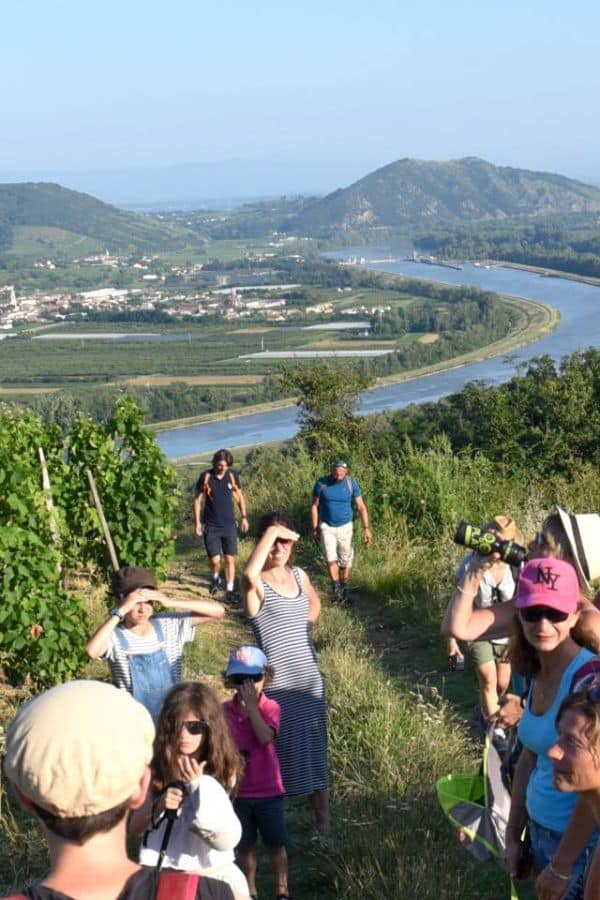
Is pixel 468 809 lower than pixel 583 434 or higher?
higher

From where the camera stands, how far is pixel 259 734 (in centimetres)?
417

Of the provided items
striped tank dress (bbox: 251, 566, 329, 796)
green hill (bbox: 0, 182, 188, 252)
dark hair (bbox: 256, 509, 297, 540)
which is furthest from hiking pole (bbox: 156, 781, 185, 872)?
green hill (bbox: 0, 182, 188, 252)

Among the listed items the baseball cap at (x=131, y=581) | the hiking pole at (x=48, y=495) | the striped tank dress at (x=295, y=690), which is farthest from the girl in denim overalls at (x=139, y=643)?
the hiking pole at (x=48, y=495)

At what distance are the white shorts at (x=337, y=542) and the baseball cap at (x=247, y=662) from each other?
488 cm

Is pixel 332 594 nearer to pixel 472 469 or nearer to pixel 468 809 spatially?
pixel 472 469

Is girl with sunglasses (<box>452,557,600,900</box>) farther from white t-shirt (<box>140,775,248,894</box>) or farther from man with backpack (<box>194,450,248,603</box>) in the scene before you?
man with backpack (<box>194,450,248,603</box>)

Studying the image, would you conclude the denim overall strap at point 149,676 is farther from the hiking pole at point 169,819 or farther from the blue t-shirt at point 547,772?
the blue t-shirt at point 547,772

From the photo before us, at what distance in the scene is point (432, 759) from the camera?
201 inches

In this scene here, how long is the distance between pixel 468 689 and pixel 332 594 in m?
2.77

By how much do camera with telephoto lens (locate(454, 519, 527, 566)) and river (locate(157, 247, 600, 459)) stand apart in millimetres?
16705

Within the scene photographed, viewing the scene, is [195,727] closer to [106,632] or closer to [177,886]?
[106,632]

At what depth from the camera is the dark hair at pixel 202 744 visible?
3.41 meters

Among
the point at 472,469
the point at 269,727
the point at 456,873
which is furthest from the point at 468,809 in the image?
the point at 472,469

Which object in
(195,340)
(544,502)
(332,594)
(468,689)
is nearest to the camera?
(468,689)
